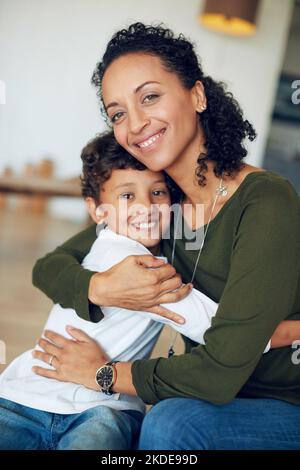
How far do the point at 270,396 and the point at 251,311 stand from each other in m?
0.30

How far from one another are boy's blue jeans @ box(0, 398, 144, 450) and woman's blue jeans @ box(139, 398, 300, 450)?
75mm

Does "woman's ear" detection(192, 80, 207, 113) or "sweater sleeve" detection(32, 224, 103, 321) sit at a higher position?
"woman's ear" detection(192, 80, 207, 113)

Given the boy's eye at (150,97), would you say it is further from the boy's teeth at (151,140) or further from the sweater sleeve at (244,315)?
the sweater sleeve at (244,315)

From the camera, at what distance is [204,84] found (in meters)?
1.61

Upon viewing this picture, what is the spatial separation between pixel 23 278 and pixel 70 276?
94.1 inches

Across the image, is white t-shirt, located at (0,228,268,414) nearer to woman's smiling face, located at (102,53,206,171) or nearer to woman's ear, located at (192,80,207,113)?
woman's smiling face, located at (102,53,206,171)

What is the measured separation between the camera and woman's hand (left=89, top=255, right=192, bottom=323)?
1.33 metres

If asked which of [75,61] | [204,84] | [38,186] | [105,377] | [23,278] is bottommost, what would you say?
[23,278]

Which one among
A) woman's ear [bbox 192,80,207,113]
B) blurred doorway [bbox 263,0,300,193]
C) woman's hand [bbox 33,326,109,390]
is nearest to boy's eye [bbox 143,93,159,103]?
woman's ear [bbox 192,80,207,113]

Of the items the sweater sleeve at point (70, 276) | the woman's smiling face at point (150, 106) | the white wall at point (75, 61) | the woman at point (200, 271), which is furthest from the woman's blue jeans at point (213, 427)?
the white wall at point (75, 61)

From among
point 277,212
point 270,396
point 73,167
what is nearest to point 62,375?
point 270,396

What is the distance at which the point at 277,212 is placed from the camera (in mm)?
1227

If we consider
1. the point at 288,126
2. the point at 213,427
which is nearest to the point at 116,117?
the point at 213,427

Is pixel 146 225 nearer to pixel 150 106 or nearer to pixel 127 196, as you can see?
pixel 127 196
